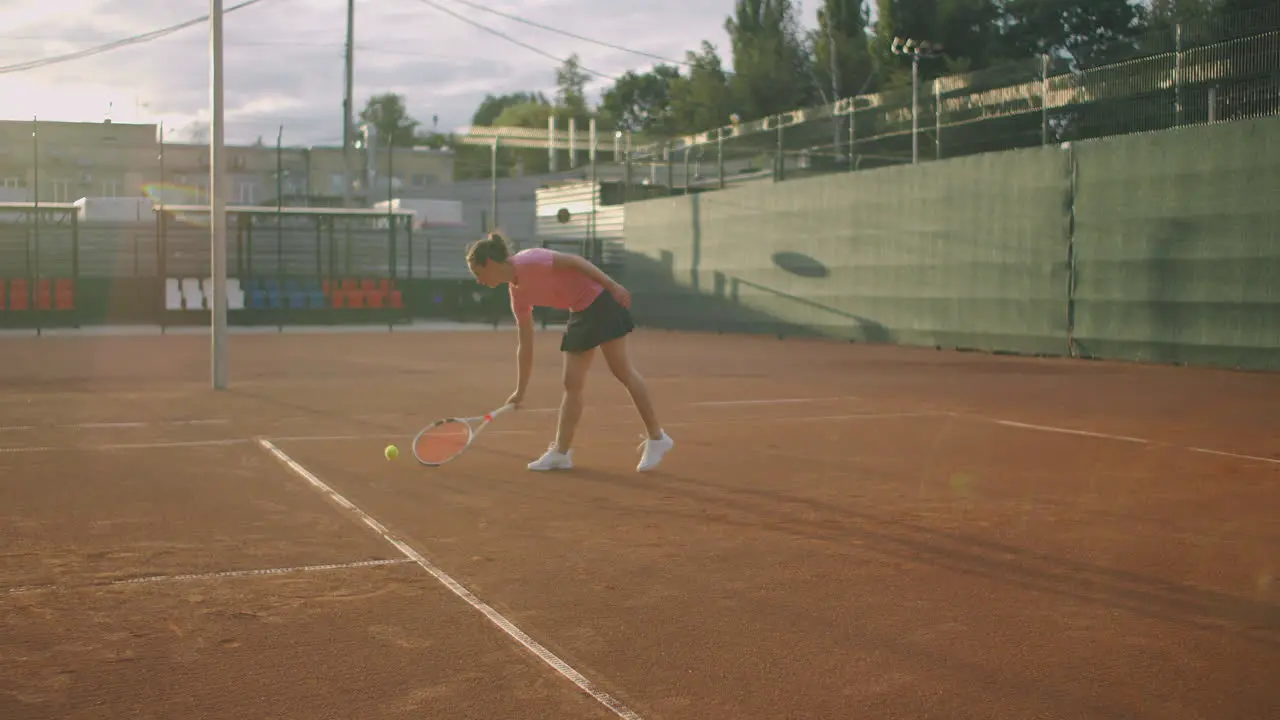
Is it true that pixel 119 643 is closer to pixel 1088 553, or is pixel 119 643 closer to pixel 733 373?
pixel 1088 553

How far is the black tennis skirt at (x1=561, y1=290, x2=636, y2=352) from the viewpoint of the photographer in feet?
24.4

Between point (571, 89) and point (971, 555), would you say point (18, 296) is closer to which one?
point (971, 555)

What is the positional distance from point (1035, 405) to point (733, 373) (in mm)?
5055

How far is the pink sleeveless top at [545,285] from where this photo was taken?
23.7 ft

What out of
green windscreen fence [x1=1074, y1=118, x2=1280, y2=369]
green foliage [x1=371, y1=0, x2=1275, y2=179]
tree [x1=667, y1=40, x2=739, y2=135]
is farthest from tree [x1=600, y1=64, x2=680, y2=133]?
green windscreen fence [x1=1074, y1=118, x2=1280, y2=369]

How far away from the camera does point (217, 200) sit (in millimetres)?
13562

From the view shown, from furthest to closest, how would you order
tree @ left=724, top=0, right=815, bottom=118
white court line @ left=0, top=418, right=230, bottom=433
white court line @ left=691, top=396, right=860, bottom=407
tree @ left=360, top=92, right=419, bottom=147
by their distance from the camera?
tree @ left=360, top=92, right=419, bottom=147 < tree @ left=724, top=0, right=815, bottom=118 < white court line @ left=691, top=396, right=860, bottom=407 < white court line @ left=0, top=418, right=230, bottom=433

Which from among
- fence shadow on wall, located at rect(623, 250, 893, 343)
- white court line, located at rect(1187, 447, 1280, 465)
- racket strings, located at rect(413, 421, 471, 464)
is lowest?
white court line, located at rect(1187, 447, 1280, 465)

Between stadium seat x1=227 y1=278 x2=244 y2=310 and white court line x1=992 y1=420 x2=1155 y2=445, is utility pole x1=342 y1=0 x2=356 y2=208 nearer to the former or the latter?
stadium seat x1=227 y1=278 x2=244 y2=310

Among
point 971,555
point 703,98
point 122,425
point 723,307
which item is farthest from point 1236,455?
point 703,98

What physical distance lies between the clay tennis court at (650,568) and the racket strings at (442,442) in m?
0.15

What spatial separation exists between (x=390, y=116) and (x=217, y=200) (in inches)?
4300

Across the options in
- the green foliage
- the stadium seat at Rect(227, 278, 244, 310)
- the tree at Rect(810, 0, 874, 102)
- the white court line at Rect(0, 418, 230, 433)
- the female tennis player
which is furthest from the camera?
the tree at Rect(810, 0, 874, 102)

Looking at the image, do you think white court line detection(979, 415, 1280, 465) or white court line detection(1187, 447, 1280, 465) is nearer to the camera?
white court line detection(1187, 447, 1280, 465)
